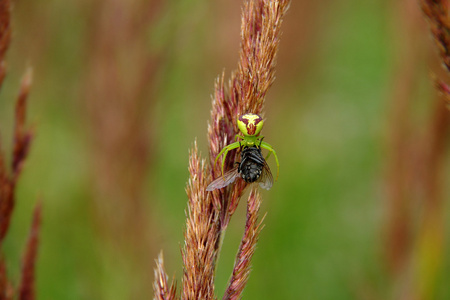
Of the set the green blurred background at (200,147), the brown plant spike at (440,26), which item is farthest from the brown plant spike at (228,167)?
the green blurred background at (200,147)

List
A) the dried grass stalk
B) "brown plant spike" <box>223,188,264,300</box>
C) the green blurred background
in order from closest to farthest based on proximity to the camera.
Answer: "brown plant spike" <box>223,188,264,300</box>, the dried grass stalk, the green blurred background

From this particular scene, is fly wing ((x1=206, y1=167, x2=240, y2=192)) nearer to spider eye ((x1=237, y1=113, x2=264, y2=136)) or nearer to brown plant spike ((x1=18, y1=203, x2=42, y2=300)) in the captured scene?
spider eye ((x1=237, y1=113, x2=264, y2=136))

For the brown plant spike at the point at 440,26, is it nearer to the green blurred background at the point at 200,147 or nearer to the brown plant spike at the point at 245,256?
the green blurred background at the point at 200,147

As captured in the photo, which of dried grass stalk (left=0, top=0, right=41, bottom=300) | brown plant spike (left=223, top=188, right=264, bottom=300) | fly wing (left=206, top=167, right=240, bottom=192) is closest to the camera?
brown plant spike (left=223, top=188, right=264, bottom=300)

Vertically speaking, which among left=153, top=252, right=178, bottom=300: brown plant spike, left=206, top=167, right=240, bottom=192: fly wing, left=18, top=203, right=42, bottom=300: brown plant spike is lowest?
left=153, top=252, right=178, bottom=300: brown plant spike

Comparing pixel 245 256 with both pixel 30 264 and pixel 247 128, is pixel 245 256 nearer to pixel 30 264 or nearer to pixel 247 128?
pixel 247 128

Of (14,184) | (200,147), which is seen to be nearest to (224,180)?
(14,184)

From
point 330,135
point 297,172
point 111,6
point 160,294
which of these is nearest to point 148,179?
point 111,6

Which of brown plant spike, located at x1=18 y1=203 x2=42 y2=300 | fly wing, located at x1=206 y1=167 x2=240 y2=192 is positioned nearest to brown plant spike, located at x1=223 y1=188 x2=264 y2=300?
fly wing, located at x1=206 y1=167 x2=240 y2=192
